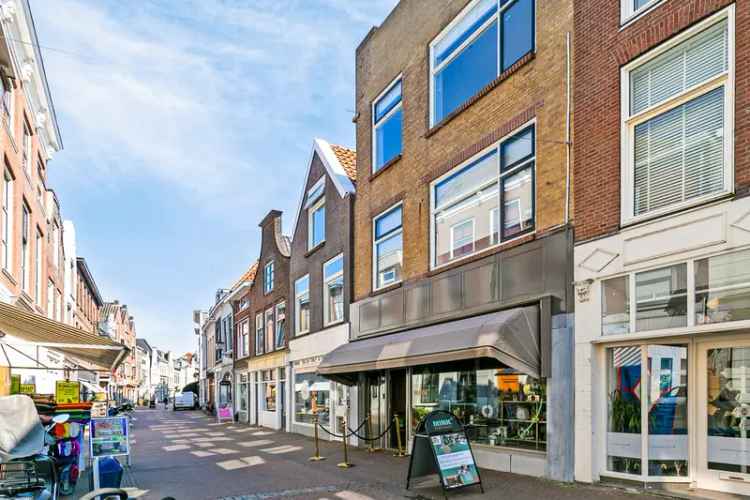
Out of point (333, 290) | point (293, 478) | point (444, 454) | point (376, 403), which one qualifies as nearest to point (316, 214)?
point (333, 290)

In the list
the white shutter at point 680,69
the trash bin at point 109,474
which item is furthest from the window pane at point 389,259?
the trash bin at point 109,474

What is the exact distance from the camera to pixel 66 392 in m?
11.2

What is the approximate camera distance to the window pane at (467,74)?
12.5 metres

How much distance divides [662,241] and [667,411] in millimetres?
2318

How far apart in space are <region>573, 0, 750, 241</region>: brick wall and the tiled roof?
1045 cm

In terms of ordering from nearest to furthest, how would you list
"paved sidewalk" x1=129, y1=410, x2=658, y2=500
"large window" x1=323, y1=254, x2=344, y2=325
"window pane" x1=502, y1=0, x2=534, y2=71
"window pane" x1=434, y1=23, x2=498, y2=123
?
"paved sidewalk" x1=129, y1=410, x2=658, y2=500 → "window pane" x1=502, y1=0, x2=534, y2=71 → "window pane" x1=434, y1=23, x2=498, y2=123 → "large window" x1=323, y1=254, x2=344, y2=325

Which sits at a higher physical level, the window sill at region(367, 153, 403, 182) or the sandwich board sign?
the window sill at region(367, 153, 403, 182)

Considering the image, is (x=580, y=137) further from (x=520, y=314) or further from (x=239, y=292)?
(x=239, y=292)

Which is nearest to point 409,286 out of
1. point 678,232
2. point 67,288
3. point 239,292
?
point 678,232

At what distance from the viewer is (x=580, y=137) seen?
Answer: 32.6 feet

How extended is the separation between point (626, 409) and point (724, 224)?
3.01m

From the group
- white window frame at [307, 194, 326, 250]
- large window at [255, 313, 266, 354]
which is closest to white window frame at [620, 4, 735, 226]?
white window frame at [307, 194, 326, 250]

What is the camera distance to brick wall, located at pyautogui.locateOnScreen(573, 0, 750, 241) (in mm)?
8820

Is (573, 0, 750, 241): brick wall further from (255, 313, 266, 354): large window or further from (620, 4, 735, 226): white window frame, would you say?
(255, 313, 266, 354): large window
